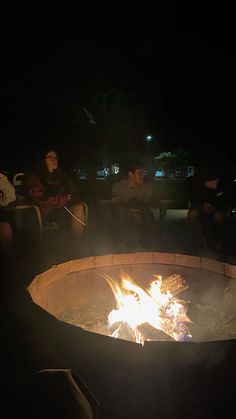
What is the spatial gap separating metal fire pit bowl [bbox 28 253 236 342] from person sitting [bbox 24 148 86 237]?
1461mm

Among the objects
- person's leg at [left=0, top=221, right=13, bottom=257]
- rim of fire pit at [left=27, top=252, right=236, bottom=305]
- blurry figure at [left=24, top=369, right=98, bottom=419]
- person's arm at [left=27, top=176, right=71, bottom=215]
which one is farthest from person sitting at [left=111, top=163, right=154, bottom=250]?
blurry figure at [left=24, top=369, right=98, bottom=419]

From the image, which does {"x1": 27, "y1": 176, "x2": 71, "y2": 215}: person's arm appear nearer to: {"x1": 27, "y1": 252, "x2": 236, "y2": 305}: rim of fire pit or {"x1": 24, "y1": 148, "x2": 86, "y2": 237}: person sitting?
{"x1": 24, "y1": 148, "x2": 86, "y2": 237}: person sitting

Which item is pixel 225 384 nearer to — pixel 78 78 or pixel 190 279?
pixel 190 279

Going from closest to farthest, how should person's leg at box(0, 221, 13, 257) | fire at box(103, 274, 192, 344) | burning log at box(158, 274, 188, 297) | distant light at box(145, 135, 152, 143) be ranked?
fire at box(103, 274, 192, 344) < burning log at box(158, 274, 188, 297) < person's leg at box(0, 221, 13, 257) < distant light at box(145, 135, 152, 143)

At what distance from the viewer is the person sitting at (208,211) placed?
476 cm

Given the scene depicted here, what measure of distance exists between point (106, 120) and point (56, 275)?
24.5 metres

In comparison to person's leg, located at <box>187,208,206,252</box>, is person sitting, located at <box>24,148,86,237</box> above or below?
above

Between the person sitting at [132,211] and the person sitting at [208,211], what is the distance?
63 centimetres

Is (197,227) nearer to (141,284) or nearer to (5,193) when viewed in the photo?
(141,284)

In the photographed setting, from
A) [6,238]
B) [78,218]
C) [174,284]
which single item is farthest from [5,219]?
[174,284]

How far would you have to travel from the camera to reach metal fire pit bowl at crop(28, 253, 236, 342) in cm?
285

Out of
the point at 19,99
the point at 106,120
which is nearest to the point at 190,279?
the point at 19,99

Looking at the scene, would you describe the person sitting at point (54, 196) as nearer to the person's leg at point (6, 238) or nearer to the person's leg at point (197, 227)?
the person's leg at point (6, 238)

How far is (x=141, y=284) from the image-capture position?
3227mm
